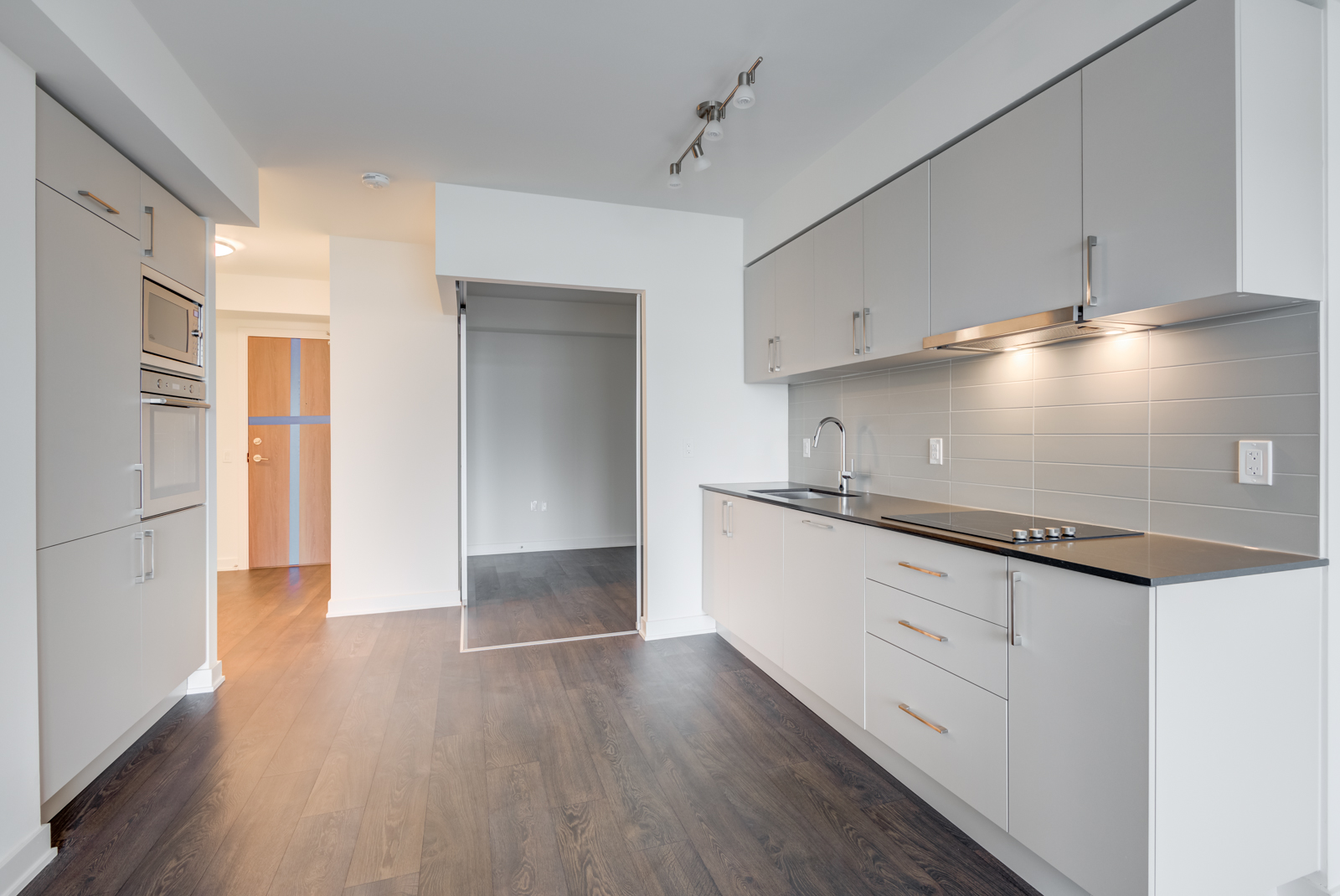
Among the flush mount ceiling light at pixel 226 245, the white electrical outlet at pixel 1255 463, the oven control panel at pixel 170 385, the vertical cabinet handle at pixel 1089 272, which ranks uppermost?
the flush mount ceiling light at pixel 226 245

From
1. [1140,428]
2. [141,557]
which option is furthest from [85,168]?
[1140,428]

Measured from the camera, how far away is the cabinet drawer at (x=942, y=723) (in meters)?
1.71

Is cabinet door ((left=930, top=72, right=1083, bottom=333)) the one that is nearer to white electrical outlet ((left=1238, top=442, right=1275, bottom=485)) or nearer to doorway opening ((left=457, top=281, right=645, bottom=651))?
white electrical outlet ((left=1238, top=442, right=1275, bottom=485))

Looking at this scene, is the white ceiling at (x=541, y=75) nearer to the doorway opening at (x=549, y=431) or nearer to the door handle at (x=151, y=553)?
the door handle at (x=151, y=553)

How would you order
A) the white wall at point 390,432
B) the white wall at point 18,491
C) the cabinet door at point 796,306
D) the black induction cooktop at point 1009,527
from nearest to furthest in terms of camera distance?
the white wall at point 18,491, the black induction cooktop at point 1009,527, the cabinet door at point 796,306, the white wall at point 390,432

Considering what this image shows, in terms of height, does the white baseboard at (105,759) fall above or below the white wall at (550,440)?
below

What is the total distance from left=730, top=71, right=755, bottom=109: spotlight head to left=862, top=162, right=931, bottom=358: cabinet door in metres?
0.71

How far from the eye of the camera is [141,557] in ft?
7.89

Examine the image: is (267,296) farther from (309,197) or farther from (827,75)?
(827,75)

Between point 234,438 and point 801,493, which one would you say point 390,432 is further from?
point 801,493

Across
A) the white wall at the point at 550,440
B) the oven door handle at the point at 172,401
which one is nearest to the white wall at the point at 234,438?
the white wall at the point at 550,440

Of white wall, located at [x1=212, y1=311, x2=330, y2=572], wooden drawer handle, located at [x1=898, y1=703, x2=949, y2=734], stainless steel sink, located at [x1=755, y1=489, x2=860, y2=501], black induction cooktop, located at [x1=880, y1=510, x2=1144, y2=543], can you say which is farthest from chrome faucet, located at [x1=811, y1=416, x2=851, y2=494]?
white wall, located at [x1=212, y1=311, x2=330, y2=572]

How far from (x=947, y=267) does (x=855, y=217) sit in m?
0.69

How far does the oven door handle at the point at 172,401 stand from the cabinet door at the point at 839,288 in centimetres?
287
